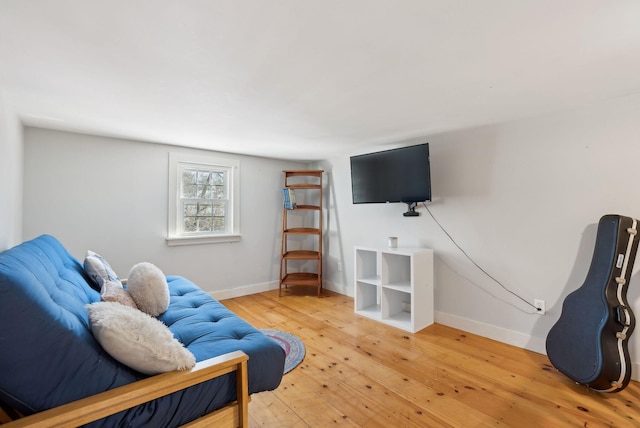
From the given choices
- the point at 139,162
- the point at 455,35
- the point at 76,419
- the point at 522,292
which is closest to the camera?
the point at 76,419

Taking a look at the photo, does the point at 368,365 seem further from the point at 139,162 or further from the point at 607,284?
the point at 139,162

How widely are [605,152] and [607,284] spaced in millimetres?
942

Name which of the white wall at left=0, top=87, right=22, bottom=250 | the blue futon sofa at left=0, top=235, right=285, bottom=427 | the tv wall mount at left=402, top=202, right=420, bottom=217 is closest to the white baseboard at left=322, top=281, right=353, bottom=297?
the tv wall mount at left=402, top=202, right=420, bottom=217

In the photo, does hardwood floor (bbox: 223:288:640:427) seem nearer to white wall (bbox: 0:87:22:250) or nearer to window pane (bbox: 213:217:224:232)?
window pane (bbox: 213:217:224:232)

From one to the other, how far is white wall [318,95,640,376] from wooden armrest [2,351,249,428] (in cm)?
236

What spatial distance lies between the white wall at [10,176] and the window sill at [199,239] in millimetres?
1260

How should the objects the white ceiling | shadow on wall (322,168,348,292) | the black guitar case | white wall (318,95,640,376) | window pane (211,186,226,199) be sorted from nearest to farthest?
the white ceiling
the black guitar case
white wall (318,95,640,376)
window pane (211,186,226,199)
shadow on wall (322,168,348,292)

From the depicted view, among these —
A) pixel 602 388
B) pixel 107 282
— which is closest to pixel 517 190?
pixel 602 388

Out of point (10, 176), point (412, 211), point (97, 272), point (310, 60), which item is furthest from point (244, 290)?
point (310, 60)

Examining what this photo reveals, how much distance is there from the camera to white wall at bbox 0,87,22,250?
5.94ft

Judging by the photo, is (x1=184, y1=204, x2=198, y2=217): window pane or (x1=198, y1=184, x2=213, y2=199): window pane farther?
(x1=198, y1=184, x2=213, y2=199): window pane

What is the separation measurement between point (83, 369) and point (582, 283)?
295cm

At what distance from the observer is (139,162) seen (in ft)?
10.6

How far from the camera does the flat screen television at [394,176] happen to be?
290 cm
